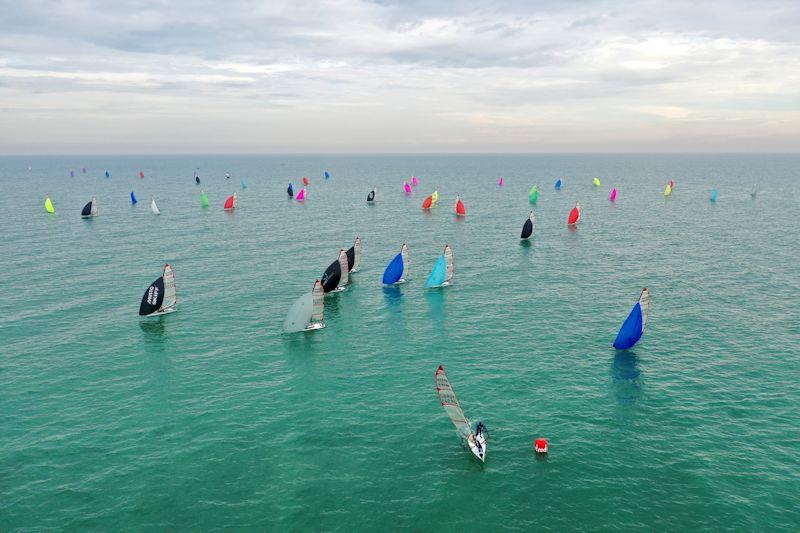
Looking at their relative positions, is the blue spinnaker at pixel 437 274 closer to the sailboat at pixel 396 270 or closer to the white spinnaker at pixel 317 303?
the sailboat at pixel 396 270

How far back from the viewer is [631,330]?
51.0 meters

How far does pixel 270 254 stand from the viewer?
303ft

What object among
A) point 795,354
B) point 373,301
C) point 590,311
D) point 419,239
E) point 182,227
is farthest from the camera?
point 182,227

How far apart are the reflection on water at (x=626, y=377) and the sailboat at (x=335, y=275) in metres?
36.4

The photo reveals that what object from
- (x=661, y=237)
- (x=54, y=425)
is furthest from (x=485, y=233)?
(x=54, y=425)

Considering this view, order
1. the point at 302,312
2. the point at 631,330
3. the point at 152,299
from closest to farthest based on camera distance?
the point at 631,330 < the point at 302,312 < the point at 152,299

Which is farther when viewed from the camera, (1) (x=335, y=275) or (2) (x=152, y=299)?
(1) (x=335, y=275)

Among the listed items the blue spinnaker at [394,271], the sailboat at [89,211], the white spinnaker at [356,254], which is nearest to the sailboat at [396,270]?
the blue spinnaker at [394,271]

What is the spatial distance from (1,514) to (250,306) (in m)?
36.7

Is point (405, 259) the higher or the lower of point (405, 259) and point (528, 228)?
the lower

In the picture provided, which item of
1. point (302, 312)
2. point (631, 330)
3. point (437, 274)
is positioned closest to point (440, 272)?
point (437, 274)

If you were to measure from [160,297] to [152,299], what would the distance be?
0.96m

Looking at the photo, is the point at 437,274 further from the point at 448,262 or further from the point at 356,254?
the point at 356,254

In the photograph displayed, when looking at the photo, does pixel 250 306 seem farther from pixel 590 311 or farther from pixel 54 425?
pixel 590 311
